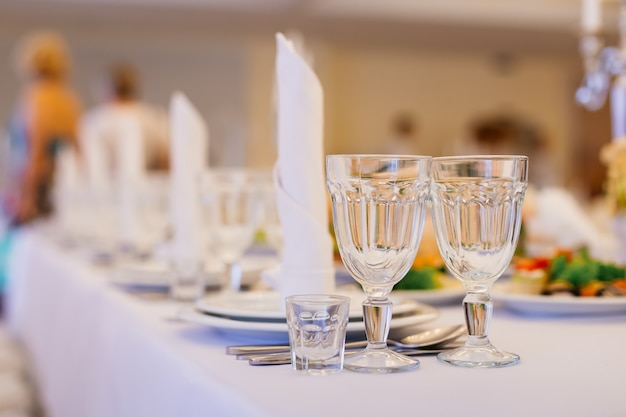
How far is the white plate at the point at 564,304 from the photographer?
4.05 feet

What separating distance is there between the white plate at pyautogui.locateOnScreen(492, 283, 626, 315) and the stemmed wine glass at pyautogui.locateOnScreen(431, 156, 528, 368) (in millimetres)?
353

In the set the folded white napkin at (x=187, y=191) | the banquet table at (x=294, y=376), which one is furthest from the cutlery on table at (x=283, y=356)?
the folded white napkin at (x=187, y=191)

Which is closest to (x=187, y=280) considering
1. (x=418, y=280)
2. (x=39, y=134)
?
(x=418, y=280)

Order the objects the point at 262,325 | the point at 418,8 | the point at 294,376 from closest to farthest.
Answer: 1. the point at 294,376
2. the point at 262,325
3. the point at 418,8

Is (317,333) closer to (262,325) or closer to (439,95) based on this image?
(262,325)

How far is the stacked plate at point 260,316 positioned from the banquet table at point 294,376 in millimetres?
29

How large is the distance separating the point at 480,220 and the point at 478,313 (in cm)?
10

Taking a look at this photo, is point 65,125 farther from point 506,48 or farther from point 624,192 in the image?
point 506,48

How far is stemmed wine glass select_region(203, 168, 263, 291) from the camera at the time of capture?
159cm

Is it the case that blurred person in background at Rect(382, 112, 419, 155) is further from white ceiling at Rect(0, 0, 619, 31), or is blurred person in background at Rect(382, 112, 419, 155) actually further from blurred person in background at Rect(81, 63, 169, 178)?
blurred person in background at Rect(81, 63, 169, 178)

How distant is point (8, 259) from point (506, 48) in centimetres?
764

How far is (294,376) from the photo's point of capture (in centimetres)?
86

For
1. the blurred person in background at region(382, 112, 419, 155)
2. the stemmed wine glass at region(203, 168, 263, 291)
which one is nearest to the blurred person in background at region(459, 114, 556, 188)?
the blurred person in background at region(382, 112, 419, 155)

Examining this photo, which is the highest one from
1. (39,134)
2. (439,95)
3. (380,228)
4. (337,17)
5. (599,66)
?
(337,17)
